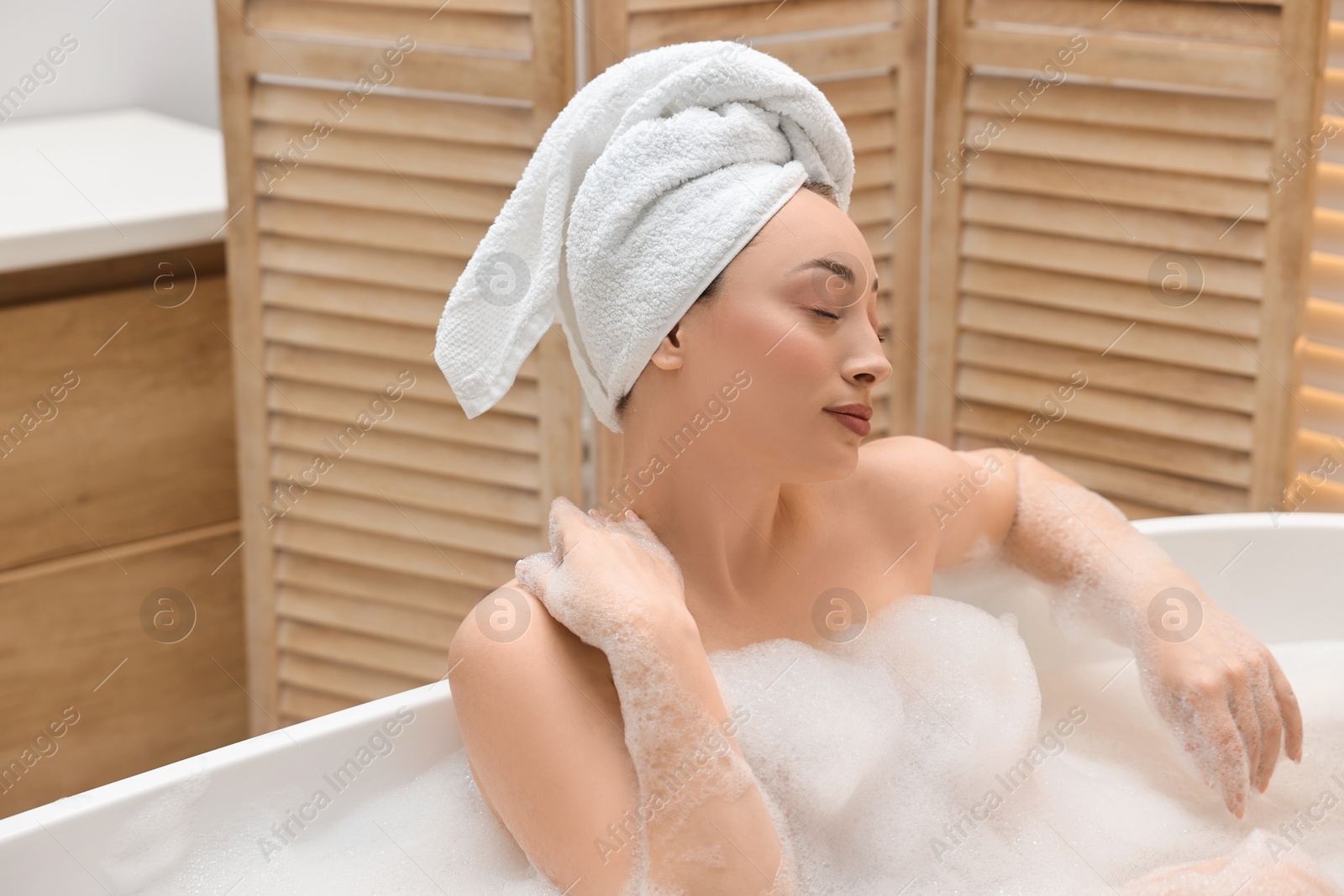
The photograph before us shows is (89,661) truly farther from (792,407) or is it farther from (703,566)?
(792,407)

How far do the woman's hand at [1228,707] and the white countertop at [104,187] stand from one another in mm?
1480

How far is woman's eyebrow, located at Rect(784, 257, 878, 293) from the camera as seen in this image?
1.11m

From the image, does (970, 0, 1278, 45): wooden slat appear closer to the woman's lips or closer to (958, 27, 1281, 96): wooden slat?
(958, 27, 1281, 96): wooden slat

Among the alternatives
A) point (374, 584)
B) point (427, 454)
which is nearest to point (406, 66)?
point (427, 454)

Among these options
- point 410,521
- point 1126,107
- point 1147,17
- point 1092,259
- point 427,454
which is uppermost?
point 1147,17

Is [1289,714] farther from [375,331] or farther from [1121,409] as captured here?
[375,331]

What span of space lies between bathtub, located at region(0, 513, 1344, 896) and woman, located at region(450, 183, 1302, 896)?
20 cm

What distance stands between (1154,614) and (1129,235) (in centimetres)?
81

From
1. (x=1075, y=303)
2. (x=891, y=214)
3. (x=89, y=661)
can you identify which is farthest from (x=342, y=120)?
(x=1075, y=303)

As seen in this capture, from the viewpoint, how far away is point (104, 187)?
2102 millimetres

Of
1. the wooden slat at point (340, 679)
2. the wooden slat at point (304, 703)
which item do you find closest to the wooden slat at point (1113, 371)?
the wooden slat at point (340, 679)

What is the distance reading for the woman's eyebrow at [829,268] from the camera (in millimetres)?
1112

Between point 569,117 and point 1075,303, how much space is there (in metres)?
1.16

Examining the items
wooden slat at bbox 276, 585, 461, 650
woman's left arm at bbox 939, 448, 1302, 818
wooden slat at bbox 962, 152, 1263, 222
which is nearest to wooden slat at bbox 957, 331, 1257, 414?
wooden slat at bbox 962, 152, 1263, 222
